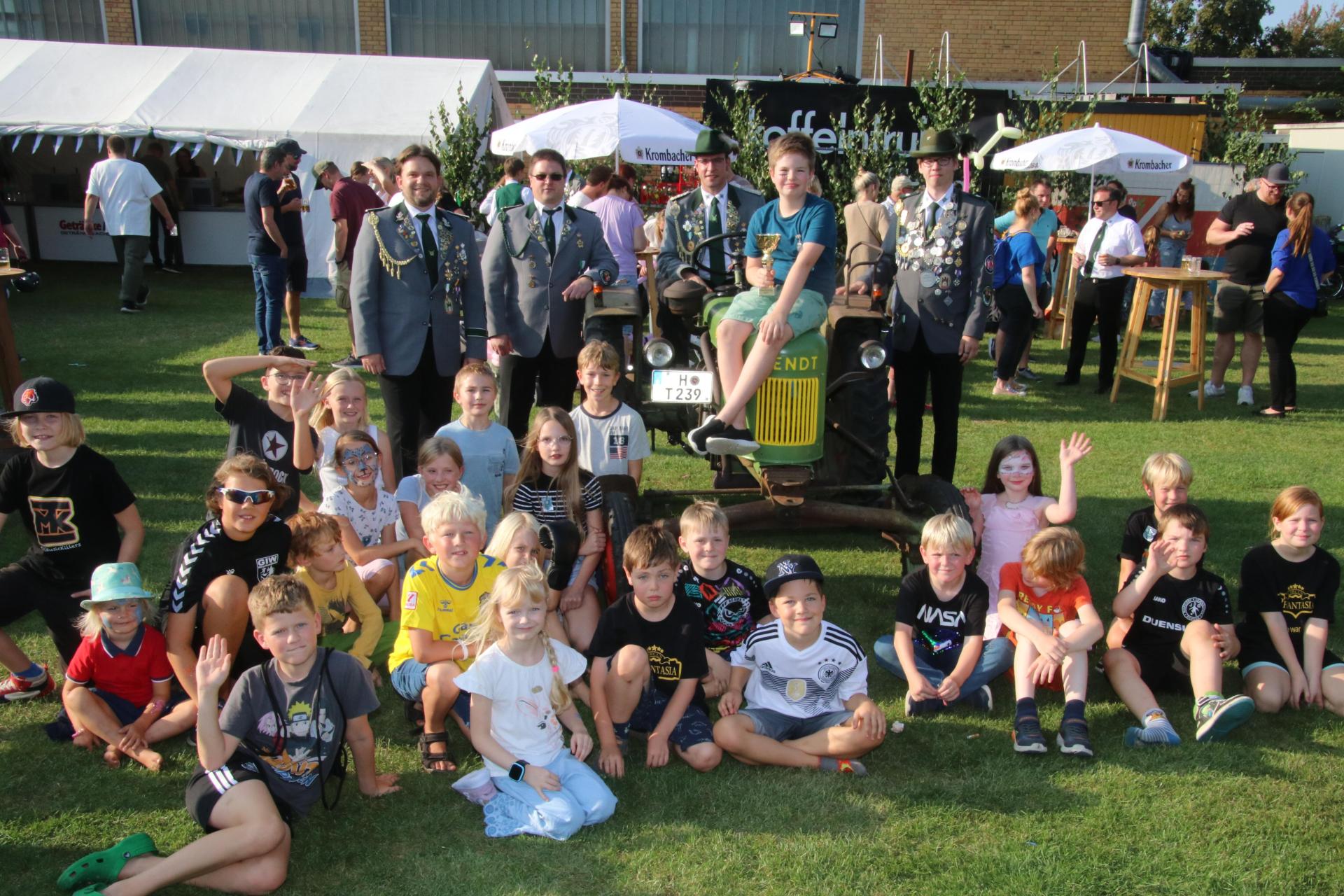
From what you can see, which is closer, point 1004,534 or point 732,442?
point 732,442

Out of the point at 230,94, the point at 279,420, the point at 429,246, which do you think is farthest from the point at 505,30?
the point at 279,420

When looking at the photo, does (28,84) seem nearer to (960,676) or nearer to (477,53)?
(477,53)

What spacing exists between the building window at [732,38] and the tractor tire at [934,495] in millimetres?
15736

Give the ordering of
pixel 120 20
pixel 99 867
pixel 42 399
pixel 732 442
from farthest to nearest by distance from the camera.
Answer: pixel 120 20
pixel 732 442
pixel 42 399
pixel 99 867

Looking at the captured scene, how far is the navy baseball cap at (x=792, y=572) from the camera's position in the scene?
3.63 metres

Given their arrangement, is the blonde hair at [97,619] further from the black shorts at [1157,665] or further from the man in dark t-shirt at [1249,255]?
the man in dark t-shirt at [1249,255]

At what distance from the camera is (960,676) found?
3.85 meters

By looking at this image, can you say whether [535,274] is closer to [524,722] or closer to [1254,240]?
[524,722]

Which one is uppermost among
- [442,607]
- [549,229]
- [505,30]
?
[505,30]

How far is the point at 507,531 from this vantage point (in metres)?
3.85

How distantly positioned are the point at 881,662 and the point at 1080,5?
1885cm

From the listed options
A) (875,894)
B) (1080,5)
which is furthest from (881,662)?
(1080,5)

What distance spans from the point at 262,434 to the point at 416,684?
1.51 m

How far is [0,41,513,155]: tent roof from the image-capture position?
Answer: 46.0 feet
